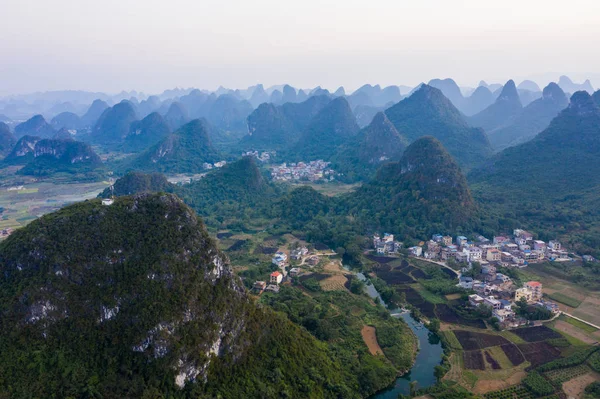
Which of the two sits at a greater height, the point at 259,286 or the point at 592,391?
the point at 259,286

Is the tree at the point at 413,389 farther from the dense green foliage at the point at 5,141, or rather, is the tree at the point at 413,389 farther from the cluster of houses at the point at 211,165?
the dense green foliage at the point at 5,141

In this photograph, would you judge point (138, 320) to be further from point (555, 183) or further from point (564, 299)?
point (555, 183)

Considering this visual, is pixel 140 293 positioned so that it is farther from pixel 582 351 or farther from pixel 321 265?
pixel 582 351

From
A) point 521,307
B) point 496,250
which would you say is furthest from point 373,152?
point 521,307

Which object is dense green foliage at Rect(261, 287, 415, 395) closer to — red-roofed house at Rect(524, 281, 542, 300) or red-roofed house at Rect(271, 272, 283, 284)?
red-roofed house at Rect(271, 272, 283, 284)

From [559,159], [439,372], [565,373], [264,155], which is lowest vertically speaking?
[565,373]

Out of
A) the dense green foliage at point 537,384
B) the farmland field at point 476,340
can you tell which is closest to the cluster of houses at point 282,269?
the farmland field at point 476,340

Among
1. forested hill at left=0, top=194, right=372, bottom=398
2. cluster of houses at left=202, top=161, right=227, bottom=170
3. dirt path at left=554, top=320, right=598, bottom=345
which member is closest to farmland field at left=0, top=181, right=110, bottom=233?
cluster of houses at left=202, top=161, right=227, bottom=170
